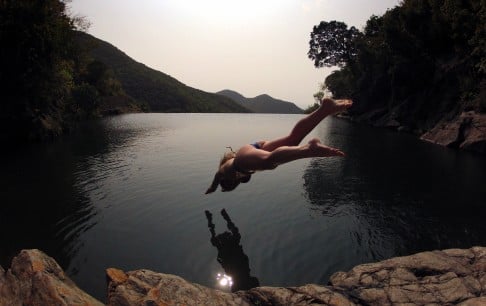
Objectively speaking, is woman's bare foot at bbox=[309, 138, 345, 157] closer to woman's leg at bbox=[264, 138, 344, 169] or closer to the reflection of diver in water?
woman's leg at bbox=[264, 138, 344, 169]

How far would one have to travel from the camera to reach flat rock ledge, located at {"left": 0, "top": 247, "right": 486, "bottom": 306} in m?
5.84

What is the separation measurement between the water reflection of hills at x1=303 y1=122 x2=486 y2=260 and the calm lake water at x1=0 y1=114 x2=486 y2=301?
0.07 meters

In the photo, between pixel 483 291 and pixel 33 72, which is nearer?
pixel 483 291

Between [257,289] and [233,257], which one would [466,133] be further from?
[257,289]

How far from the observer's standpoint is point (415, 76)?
5247 centimetres

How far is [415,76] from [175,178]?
48.6m

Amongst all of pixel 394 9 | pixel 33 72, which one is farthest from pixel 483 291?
pixel 394 9

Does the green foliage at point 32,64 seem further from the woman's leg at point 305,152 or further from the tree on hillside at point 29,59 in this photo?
the woman's leg at point 305,152

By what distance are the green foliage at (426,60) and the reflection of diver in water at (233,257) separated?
31233 mm

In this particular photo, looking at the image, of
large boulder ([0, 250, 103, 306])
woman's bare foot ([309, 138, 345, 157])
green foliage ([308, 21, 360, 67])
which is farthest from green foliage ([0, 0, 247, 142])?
green foliage ([308, 21, 360, 67])

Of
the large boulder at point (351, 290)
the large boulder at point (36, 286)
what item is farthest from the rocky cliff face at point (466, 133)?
the large boulder at point (36, 286)

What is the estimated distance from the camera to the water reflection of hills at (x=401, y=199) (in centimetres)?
1161

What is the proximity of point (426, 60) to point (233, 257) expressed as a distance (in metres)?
53.1

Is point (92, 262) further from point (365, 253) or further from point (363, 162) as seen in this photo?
point (363, 162)
